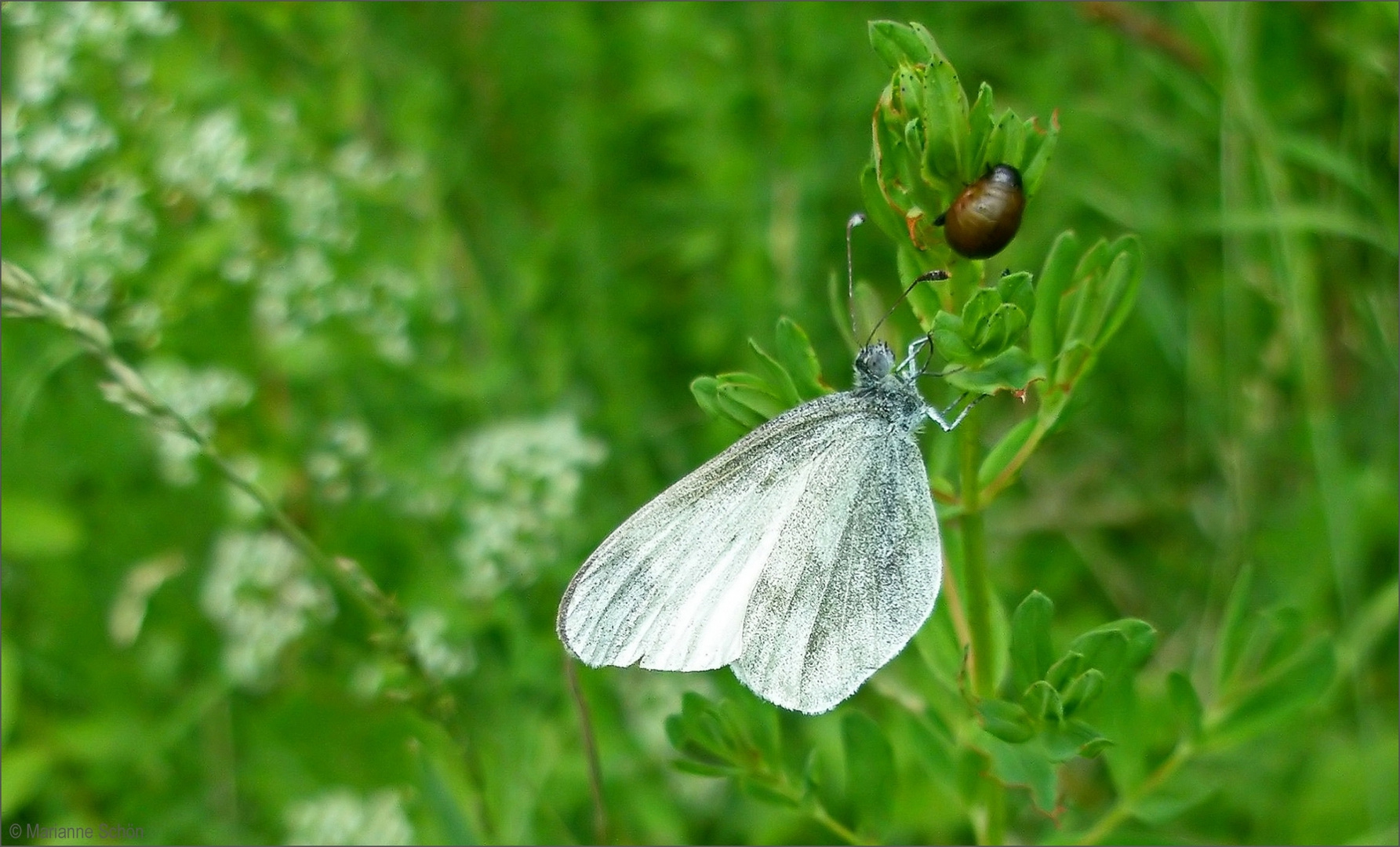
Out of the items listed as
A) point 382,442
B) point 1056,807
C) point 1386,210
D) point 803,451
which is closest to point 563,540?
point 382,442

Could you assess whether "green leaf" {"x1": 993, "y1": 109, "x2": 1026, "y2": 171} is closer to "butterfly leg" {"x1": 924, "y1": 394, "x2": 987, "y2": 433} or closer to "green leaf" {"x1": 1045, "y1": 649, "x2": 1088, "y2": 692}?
"butterfly leg" {"x1": 924, "y1": 394, "x2": 987, "y2": 433}

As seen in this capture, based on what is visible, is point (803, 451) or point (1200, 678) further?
point (1200, 678)

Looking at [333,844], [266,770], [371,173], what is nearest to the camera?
[333,844]

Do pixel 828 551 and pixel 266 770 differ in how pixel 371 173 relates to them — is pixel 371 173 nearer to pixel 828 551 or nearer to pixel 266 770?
pixel 266 770

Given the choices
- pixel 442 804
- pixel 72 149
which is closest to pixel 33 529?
pixel 72 149

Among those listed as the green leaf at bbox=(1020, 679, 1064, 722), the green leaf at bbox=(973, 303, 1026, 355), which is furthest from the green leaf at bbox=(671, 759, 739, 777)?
the green leaf at bbox=(973, 303, 1026, 355)

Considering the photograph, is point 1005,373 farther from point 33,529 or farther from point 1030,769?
point 33,529

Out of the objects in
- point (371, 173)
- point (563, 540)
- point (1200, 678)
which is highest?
point (371, 173)

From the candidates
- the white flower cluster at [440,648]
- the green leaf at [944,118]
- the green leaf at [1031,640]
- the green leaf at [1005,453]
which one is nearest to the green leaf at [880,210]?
the green leaf at [944,118]
